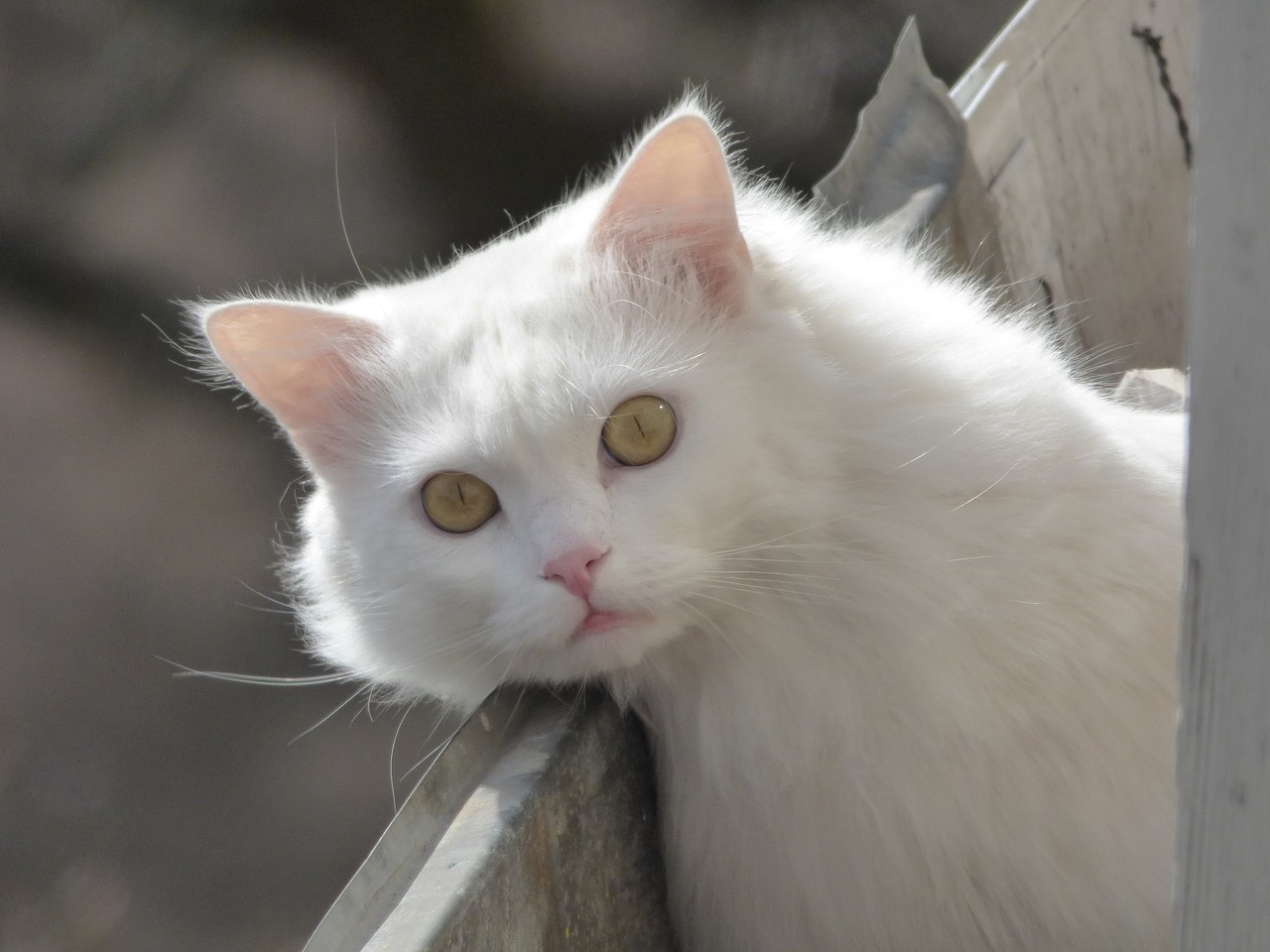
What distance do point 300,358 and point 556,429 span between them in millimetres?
338

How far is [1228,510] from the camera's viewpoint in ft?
1.37

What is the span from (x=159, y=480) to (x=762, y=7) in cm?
223

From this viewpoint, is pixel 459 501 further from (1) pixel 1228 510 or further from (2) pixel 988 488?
(1) pixel 1228 510

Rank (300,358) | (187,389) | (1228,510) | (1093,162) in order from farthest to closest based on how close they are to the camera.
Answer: (187,389)
(1093,162)
(300,358)
(1228,510)

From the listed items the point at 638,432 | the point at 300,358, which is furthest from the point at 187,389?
the point at 638,432

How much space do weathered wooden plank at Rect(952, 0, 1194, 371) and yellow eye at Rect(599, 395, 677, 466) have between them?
1283 millimetres

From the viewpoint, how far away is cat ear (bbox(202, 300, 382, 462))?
3.51 feet

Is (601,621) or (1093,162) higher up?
Result: (1093,162)

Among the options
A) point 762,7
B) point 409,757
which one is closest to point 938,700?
point 409,757

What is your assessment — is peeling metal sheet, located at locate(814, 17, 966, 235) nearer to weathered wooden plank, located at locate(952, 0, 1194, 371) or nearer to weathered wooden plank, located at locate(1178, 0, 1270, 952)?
weathered wooden plank, located at locate(952, 0, 1194, 371)

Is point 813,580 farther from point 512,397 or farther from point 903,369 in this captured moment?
point 512,397

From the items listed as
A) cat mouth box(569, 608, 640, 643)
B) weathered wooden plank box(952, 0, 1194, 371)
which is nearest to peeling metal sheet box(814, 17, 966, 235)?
weathered wooden plank box(952, 0, 1194, 371)

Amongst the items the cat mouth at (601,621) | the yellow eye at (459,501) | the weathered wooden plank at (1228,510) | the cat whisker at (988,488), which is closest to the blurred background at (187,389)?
the yellow eye at (459,501)

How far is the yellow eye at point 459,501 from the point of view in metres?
1.01
